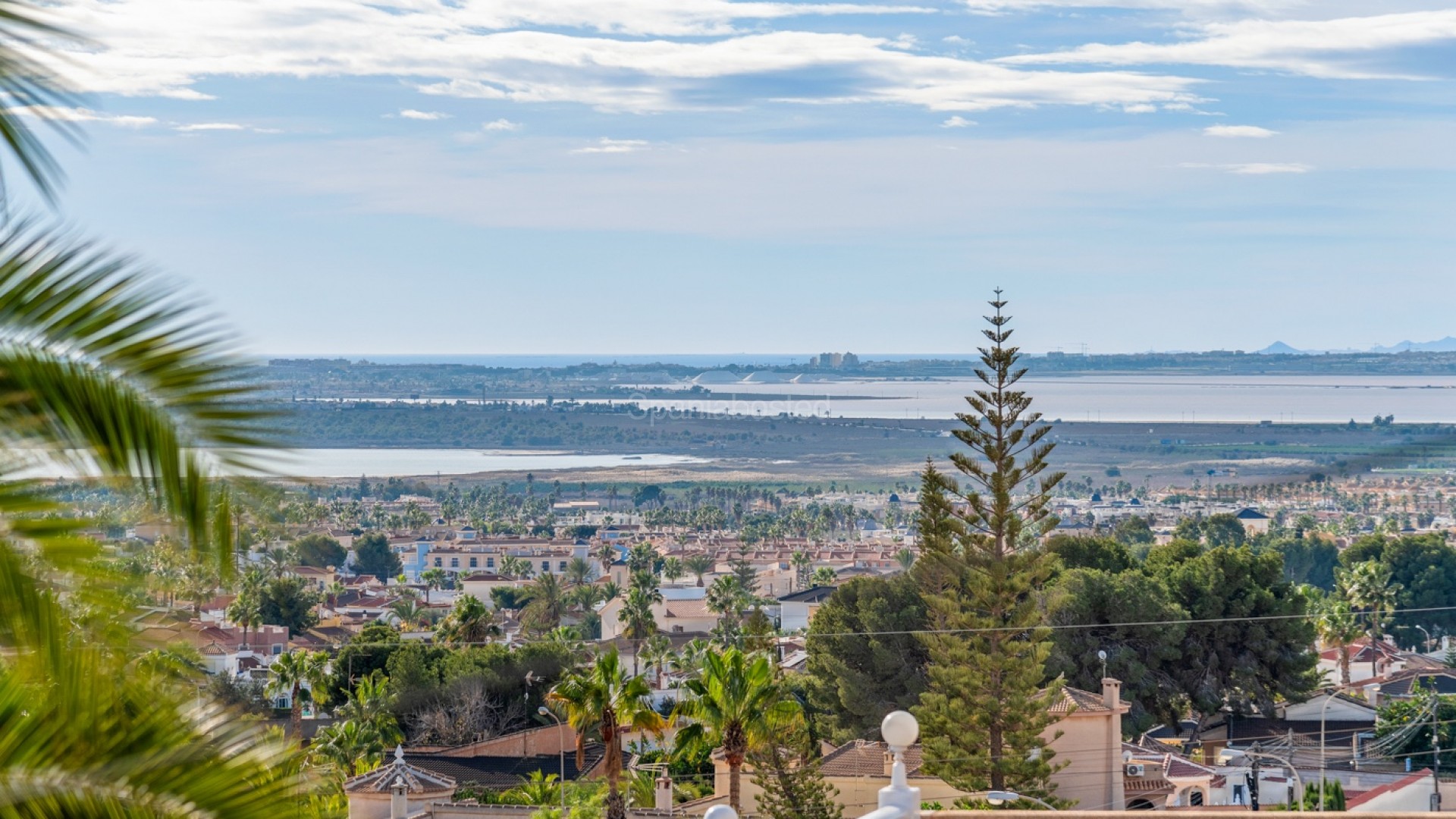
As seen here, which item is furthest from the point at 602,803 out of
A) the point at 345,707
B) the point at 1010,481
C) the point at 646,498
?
the point at 646,498

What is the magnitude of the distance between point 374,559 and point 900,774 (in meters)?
78.1

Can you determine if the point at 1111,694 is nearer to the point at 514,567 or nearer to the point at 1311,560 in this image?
the point at 1311,560

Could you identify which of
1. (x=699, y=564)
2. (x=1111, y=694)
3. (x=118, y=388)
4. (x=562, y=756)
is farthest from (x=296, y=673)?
(x=699, y=564)

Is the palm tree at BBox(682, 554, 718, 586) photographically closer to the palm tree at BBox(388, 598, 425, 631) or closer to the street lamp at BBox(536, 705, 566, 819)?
the palm tree at BBox(388, 598, 425, 631)

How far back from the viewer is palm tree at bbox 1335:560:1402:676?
155ft

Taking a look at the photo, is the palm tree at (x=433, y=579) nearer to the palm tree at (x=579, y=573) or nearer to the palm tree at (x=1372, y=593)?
the palm tree at (x=579, y=573)

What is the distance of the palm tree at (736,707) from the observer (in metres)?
19.6

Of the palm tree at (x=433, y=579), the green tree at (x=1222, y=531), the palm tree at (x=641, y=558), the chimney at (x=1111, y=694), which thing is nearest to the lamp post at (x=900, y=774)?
the chimney at (x=1111, y=694)

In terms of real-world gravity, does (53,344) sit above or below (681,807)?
above

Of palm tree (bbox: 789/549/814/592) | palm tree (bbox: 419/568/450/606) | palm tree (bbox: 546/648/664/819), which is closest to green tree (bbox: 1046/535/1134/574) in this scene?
palm tree (bbox: 546/648/664/819)

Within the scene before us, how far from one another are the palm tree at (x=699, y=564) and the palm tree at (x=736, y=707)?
50.5m

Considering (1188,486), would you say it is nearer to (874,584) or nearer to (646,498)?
(646,498)

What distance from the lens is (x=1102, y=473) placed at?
469 ft

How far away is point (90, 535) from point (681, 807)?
19.3m
